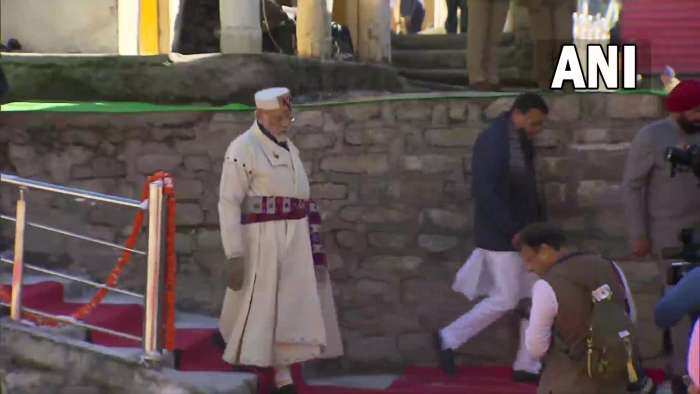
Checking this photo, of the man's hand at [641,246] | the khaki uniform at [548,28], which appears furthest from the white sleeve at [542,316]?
the khaki uniform at [548,28]

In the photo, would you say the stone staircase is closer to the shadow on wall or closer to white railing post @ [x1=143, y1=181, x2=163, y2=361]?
the shadow on wall

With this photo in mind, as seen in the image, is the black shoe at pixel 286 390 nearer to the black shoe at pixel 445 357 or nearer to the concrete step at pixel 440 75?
the black shoe at pixel 445 357

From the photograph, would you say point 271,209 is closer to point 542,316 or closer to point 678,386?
point 542,316

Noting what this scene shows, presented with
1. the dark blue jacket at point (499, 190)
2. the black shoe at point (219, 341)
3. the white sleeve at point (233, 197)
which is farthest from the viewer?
the dark blue jacket at point (499, 190)

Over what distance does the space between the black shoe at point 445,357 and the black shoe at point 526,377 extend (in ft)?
1.34

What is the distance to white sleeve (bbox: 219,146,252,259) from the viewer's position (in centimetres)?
680

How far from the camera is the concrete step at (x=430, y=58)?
13375 mm

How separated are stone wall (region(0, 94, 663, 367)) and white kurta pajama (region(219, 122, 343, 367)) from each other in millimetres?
1520

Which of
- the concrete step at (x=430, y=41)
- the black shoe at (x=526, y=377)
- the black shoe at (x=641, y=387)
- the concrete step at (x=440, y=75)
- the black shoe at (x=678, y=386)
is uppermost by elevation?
the concrete step at (x=430, y=41)

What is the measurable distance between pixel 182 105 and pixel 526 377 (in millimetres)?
3110

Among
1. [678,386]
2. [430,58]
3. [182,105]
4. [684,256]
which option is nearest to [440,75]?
[430,58]

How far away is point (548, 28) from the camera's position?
33.1 ft

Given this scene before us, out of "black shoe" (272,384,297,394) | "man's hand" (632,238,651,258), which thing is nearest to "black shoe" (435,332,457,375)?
"black shoe" (272,384,297,394)

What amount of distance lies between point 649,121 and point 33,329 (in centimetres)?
381
